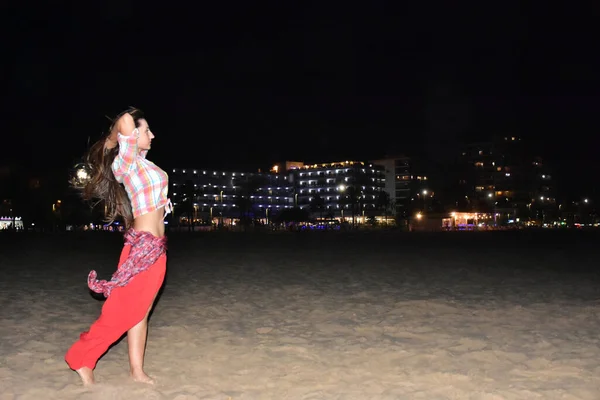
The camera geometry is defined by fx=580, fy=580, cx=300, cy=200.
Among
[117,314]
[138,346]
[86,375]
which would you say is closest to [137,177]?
[117,314]

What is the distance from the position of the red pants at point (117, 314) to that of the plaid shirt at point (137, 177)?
0.37m

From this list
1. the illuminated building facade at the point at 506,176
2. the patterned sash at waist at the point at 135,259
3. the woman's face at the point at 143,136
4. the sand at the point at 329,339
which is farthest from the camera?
the illuminated building facade at the point at 506,176

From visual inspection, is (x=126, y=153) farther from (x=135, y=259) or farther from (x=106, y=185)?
(x=135, y=259)

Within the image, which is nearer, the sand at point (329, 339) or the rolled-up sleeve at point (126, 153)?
the rolled-up sleeve at point (126, 153)

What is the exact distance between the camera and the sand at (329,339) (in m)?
4.88

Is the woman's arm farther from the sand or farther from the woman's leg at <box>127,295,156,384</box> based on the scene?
the sand

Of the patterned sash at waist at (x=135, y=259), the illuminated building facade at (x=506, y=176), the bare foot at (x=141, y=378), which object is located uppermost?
the illuminated building facade at (x=506, y=176)

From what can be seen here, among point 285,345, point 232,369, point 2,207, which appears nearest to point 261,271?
point 285,345

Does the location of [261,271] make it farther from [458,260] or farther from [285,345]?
[285,345]

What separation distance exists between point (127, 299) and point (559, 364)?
408 centimetres

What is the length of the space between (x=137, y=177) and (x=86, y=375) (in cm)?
170

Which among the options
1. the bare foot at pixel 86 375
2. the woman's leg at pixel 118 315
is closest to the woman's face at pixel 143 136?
the woman's leg at pixel 118 315

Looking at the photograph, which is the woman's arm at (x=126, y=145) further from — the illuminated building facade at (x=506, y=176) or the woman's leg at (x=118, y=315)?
the illuminated building facade at (x=506, y=176)

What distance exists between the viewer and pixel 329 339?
22.6 ft
